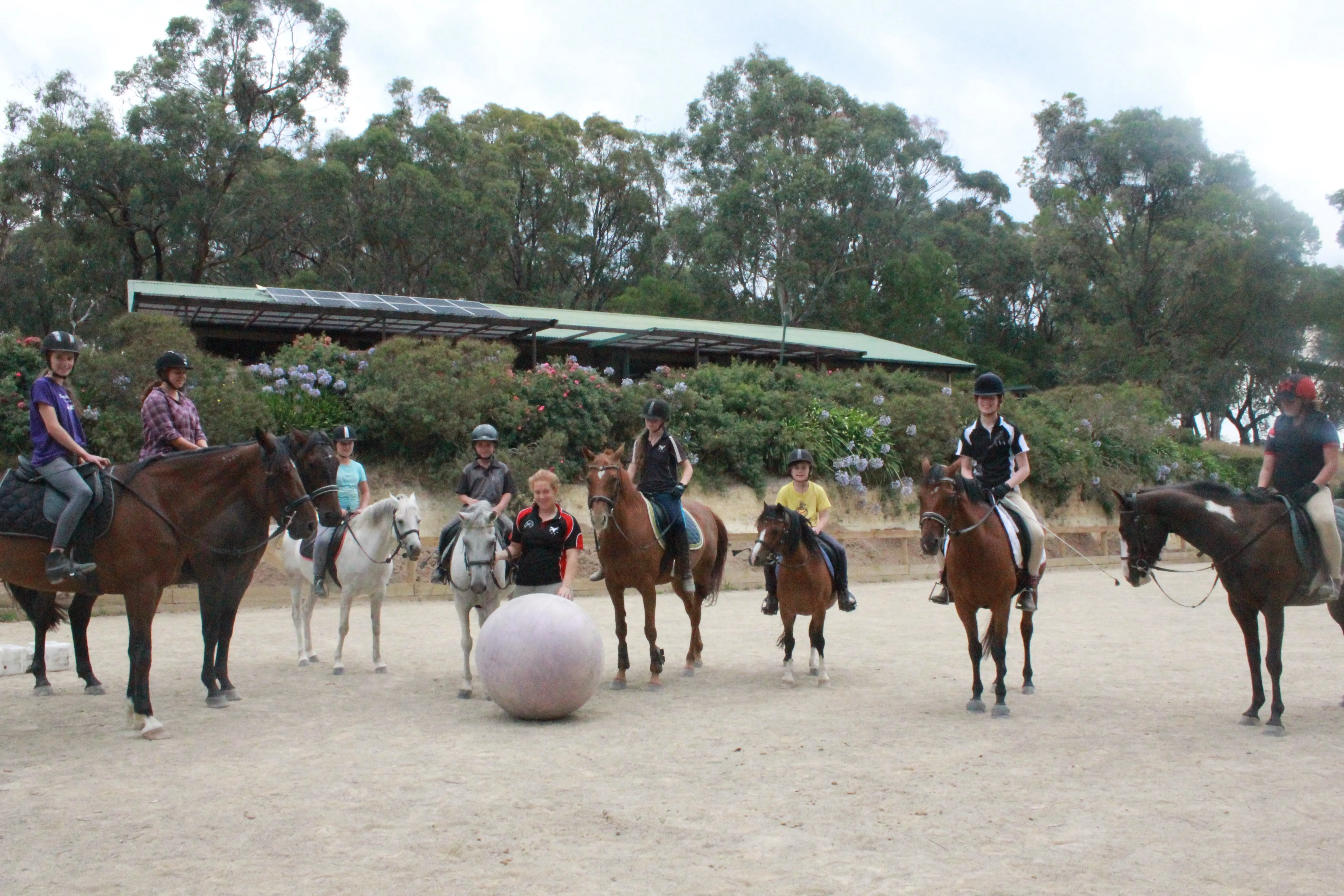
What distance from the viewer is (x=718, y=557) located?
1102cm

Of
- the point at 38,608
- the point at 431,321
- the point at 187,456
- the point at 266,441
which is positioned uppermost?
the point at 431,321

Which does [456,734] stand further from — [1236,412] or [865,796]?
[1236,412]

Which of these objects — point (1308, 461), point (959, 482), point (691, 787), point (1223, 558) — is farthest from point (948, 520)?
point (691, 787)

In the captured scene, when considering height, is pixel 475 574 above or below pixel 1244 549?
below

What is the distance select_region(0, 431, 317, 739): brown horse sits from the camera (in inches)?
298

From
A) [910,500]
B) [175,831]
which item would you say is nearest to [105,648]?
[175,831]

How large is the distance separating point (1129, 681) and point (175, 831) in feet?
27.1

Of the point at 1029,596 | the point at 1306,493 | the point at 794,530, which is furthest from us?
the point at 794,530

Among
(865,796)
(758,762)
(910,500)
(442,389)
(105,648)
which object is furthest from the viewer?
(910,500)

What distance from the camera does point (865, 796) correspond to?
593 cm

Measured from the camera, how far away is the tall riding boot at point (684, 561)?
1006 centimetres

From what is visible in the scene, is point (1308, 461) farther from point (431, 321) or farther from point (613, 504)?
point (431, 321)

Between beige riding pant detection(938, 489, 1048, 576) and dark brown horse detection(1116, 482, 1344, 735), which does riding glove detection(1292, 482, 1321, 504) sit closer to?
dark brown horse detection(1116, 482, 1344, 735)

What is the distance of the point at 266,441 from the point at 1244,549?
297 inches
